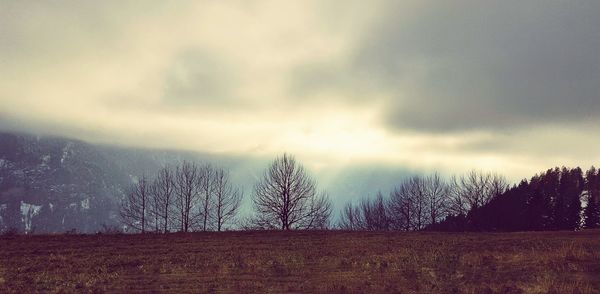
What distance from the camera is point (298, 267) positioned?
77.5 feet

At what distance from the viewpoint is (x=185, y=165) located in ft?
274

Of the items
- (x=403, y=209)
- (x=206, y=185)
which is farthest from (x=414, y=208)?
(x=206, y=185)

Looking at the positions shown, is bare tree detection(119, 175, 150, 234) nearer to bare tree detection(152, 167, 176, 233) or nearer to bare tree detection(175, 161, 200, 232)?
bare tree detection(152, 167, 176, 233)

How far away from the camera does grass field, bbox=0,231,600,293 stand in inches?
726

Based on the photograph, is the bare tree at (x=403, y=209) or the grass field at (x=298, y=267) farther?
the bare tree at (x=403, y=209)

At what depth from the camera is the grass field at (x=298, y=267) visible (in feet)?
60.5

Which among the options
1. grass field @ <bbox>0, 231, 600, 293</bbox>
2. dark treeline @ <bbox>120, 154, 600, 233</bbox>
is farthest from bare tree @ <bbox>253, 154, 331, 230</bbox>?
grass field @ <bbox>0, 231, 600, 293</bbox>

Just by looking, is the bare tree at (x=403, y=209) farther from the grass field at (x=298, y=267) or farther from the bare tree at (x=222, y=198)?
the grass field at (x=298, y=267)

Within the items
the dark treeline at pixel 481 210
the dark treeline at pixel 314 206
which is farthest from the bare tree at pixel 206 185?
the dark treeline at pixel 481 210

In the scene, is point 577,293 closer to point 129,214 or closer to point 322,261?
point 322,261

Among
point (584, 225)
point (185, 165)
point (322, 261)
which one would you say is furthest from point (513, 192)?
point (322, 261)

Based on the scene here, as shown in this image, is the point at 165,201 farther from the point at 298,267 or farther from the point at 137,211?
the point at 298,267

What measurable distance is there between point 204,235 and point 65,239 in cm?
1180

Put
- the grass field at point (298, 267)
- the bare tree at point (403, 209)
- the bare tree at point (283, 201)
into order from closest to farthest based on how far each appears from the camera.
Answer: the grass field at point (298, 267) → the bare tree at point (283, 201) → the bare tree at point (403, 209)
